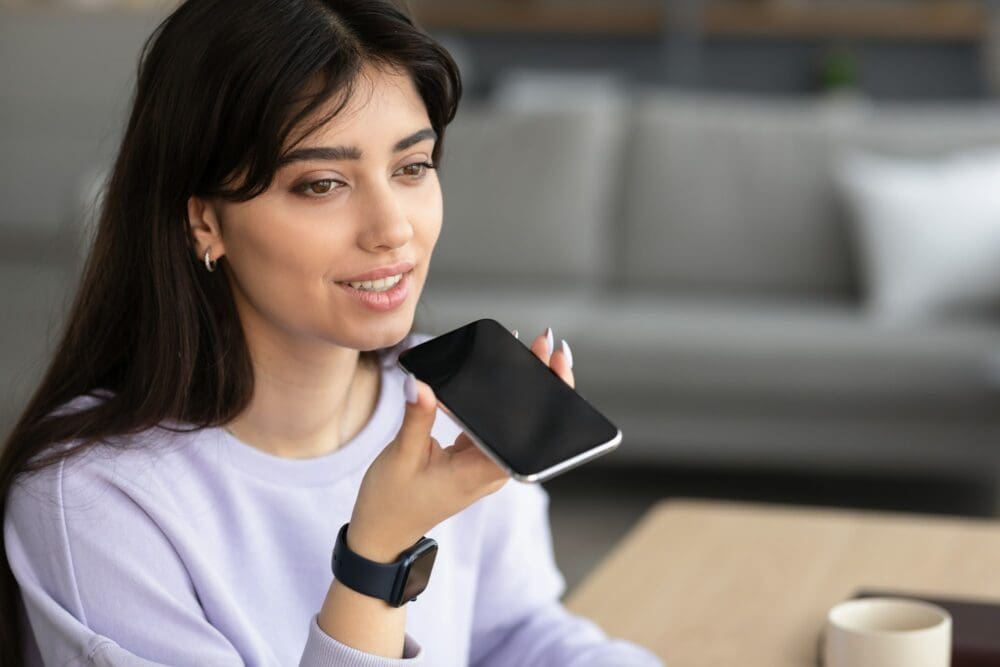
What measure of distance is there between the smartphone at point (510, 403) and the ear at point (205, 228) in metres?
0.22

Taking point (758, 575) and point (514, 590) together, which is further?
point (758, 575)

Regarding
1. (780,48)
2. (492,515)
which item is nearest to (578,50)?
(780,48)

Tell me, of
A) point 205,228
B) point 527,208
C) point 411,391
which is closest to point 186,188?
point 205,228

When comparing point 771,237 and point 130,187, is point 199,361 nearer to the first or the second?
point 130,187

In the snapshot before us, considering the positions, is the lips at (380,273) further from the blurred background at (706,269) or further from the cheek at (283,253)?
the blurred background at (706,269)

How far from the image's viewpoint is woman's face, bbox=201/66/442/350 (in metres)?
1.03

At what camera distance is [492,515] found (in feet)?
4.27

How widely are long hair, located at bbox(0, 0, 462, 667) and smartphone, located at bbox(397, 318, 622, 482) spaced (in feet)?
0.64

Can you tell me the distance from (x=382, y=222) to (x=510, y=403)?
191mm

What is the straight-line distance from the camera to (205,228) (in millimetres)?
1092

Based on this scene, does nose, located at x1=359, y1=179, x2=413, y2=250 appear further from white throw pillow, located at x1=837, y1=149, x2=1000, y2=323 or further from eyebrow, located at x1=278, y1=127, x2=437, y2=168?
white throw pillow, located at x1=837, y1=149, x2=1000, y2=323

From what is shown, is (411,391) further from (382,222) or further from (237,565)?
(237,565)

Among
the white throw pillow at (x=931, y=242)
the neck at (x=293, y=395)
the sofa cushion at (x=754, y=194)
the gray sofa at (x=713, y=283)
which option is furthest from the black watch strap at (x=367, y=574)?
the sofa cushion at (x=754, y=194)

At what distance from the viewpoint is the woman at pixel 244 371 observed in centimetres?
100
